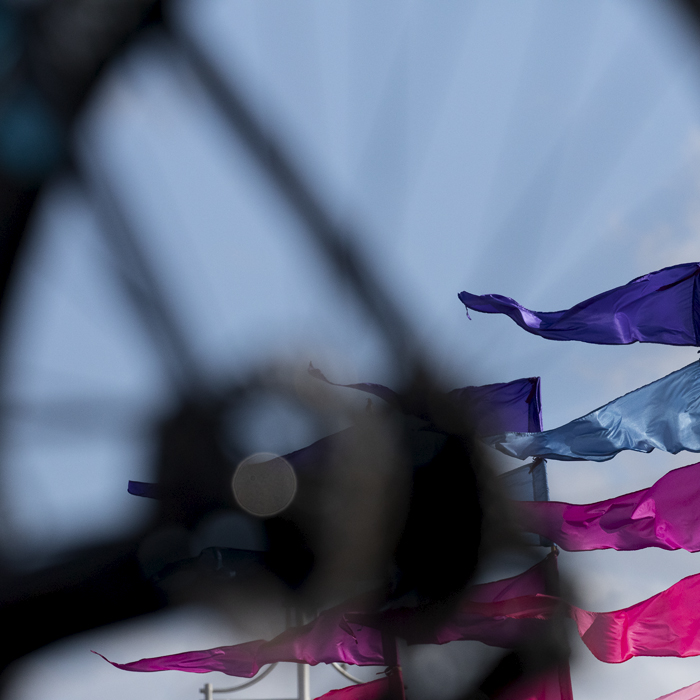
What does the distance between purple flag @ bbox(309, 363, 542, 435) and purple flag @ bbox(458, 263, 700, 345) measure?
214 centimetres

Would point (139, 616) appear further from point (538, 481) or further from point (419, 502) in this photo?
point (538, 481)

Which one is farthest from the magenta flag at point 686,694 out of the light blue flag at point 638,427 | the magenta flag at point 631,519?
the light blue flag at point 638,427

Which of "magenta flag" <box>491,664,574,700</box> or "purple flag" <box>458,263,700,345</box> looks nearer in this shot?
"purple flag" <box>458,263,700,345</box>

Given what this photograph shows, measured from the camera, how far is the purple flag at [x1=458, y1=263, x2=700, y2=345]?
10.1 metres

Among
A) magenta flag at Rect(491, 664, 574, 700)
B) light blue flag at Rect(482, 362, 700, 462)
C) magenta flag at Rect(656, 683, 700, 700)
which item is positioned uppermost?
light blue flag at Rect(482, 362, 700, 462)

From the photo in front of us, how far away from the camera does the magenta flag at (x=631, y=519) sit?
9.97 metres

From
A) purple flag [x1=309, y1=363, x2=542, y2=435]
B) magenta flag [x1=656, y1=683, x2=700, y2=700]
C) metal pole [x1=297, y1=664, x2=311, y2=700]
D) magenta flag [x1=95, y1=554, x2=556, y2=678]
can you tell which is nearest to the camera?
magenta flag [x1=656, y1=683, x2=700, y2=700]

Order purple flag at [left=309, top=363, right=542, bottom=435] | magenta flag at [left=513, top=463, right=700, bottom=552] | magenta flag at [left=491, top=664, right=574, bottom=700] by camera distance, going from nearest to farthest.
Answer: magenta flag at [left=513, top=463, right=700, bottom=552] < magenta flag at [left=491, top=664, right=574, bottom=700] < purple flag at [left=309, top=363, right=542, bottom=435]

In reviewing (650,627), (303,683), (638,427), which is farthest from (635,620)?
(303,683)

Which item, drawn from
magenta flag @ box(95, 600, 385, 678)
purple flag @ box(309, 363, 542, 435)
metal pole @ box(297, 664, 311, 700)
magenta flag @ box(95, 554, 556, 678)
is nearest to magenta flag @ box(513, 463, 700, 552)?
magenta flag @ box(95, 554, 556, 678)

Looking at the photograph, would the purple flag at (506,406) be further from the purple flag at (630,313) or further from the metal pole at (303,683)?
the metal pole at (303,683)

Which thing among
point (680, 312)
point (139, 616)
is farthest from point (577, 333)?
point (139, 616)

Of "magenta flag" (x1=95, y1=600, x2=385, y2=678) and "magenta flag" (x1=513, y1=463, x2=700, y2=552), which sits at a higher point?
"magenta flag" (x1=513, y1=463, x2=700, y2=552)

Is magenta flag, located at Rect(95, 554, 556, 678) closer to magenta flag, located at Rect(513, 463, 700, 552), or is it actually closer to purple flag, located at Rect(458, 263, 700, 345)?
magenta flag, located at Rect(513, 463, 700, 552)
